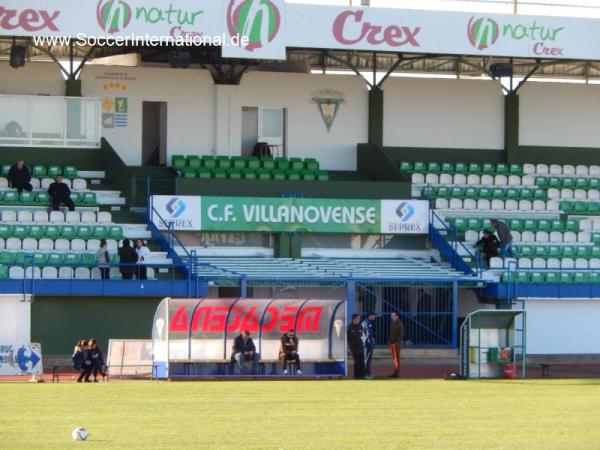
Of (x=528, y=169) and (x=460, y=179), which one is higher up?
(x=528, y=169)

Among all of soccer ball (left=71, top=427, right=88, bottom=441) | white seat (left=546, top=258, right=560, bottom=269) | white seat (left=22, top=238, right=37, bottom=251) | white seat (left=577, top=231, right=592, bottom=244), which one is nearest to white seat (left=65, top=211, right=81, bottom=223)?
white seat (left=22, top=238, right=37, bottom=251)

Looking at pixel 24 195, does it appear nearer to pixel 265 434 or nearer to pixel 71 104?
pixel 71 104

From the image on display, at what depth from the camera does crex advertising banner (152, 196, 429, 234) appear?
3812 cm

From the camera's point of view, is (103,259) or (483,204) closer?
(103,259)

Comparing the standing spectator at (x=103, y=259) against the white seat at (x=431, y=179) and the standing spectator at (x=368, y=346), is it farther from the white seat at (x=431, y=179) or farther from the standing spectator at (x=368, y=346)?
the white seat at (x=431, y=179)

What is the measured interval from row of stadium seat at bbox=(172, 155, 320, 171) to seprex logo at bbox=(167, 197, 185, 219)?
6.76 feet

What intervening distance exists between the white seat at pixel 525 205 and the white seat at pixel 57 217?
13.0 m

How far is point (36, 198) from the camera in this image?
3741 cm

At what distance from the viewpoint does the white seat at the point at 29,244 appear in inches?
1384

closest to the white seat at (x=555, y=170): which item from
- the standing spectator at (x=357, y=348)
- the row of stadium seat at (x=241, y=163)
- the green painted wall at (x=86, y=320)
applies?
the row of stadium seat at (x=241, y=163)

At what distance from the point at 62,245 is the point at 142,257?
193cm

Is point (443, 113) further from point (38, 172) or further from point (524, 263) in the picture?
point (38, 172)

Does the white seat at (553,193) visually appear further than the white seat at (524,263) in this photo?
Yes

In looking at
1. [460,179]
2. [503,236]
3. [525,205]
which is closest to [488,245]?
[503,236]
